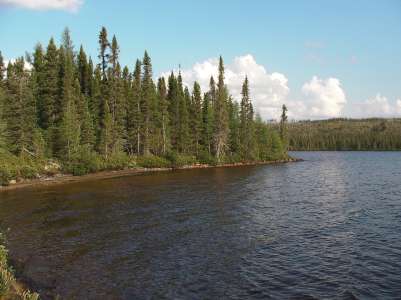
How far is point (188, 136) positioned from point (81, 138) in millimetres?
30982

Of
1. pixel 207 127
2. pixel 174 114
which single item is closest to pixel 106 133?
pixel 174 114

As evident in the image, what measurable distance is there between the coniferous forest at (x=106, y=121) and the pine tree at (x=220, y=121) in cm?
26

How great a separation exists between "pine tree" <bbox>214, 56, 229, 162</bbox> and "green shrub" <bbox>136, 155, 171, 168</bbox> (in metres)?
16.9

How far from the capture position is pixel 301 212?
33.4m

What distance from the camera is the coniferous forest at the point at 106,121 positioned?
60344mm

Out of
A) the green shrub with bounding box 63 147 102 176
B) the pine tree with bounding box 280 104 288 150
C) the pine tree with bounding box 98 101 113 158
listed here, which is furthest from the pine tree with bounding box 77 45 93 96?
the pine tree with bounding box 280 104 288 150

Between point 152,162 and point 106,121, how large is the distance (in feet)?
47.0

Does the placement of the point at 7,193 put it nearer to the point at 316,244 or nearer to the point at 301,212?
the point at 301,212

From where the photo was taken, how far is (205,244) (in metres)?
23.8

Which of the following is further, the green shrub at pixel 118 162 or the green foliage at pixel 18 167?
the green shrub at pixel 118 162

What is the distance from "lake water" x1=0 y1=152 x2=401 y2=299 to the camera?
663 inches

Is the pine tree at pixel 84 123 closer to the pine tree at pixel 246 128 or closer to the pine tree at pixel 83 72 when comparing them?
the pine tree at pixel 83 72

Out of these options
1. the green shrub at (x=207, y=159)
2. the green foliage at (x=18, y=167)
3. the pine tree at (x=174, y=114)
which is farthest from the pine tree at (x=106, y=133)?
the green shrub at (x=207, y=159)

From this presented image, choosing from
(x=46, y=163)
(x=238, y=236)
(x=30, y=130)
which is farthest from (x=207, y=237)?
(x=30, y=130)
